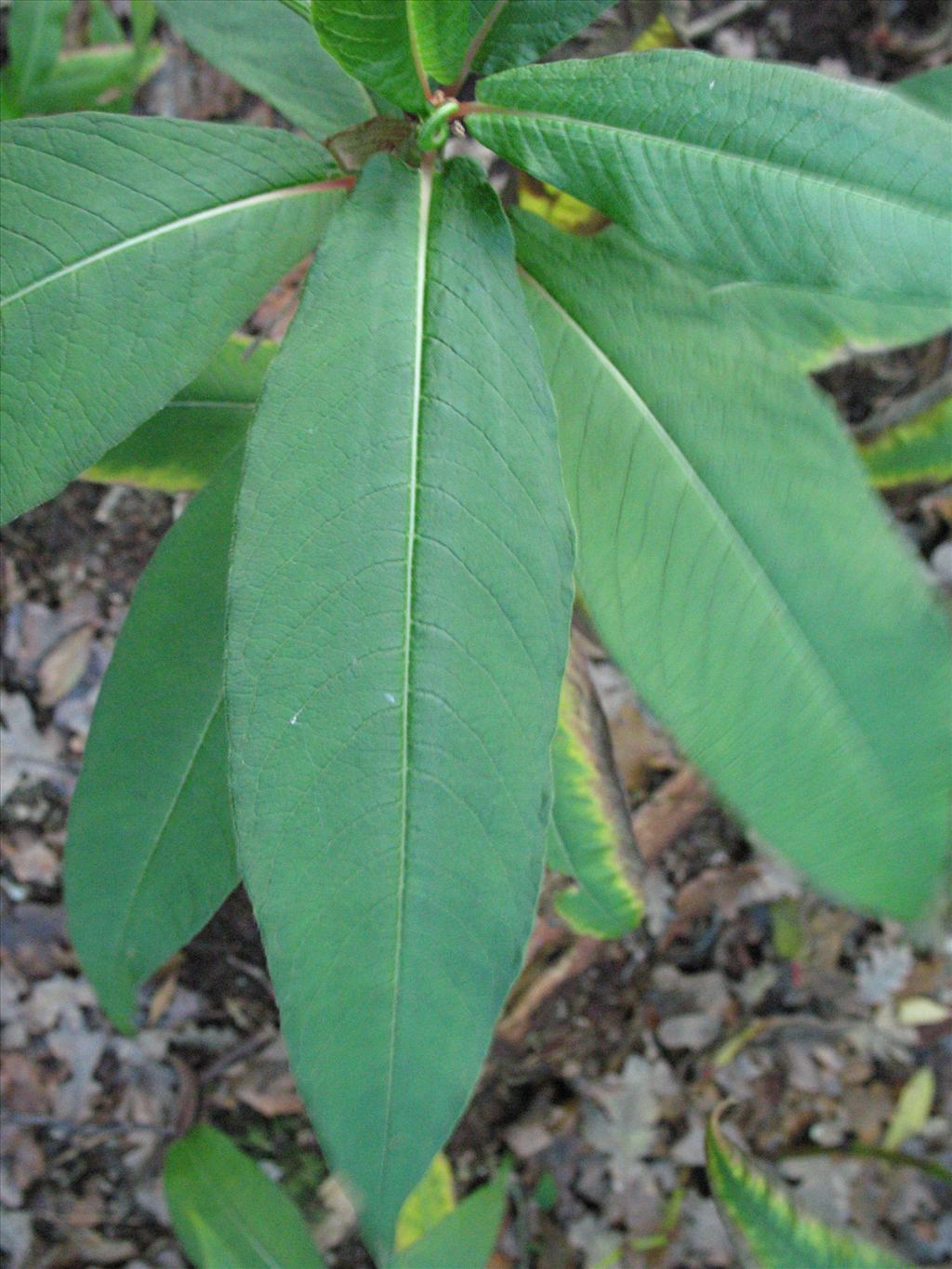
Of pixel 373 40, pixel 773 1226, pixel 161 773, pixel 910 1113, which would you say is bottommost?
pixel 910 1113

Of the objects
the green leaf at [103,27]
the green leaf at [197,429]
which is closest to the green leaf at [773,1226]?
the green leaf at [197,429]

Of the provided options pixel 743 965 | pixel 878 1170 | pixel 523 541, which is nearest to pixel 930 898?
pixel 523 541

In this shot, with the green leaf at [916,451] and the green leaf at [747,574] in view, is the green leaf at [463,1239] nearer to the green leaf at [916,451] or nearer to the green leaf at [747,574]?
the green leaf at [747,574]

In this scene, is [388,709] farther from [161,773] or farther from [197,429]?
[197,429]

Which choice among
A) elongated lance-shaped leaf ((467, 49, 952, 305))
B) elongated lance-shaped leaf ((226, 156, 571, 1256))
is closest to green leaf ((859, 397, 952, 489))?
elongated lance-shaped leaf ((467, 49, 952, 305))

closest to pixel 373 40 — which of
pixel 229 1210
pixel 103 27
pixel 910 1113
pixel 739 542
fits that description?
pixel 739 542

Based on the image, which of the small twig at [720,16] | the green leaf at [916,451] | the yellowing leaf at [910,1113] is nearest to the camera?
the green leaf at [916,451]
